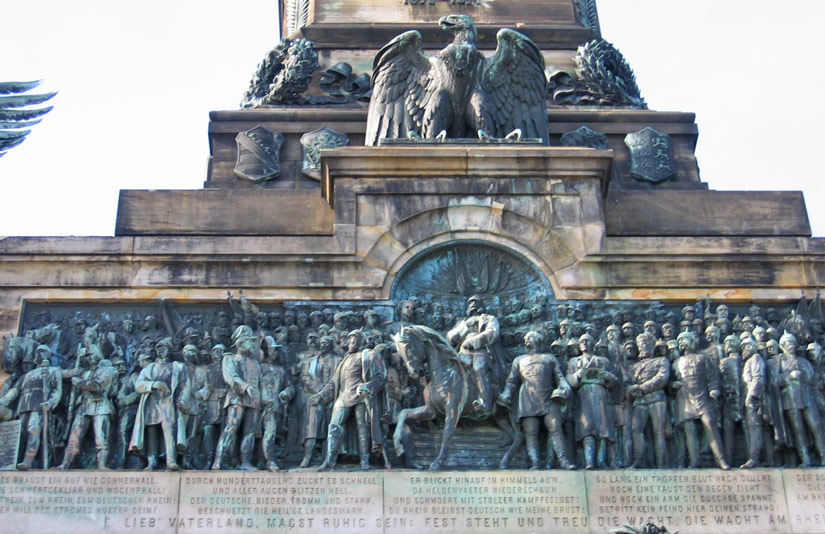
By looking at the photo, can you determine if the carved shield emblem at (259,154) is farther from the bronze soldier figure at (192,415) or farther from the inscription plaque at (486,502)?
the inscription plaque at (486,502)

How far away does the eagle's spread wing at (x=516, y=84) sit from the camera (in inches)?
848

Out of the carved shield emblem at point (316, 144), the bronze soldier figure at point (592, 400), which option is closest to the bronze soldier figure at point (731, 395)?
the bronze soldier figure at point (592, 400)

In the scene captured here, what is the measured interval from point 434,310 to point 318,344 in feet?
5.73

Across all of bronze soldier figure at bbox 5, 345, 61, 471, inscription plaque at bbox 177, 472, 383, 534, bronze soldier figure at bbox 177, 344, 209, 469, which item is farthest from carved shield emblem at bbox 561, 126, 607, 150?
bronze soldier figure at bbox 5, 345, 61, 471

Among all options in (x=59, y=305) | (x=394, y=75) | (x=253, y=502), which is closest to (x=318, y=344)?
(x=253, y=502)

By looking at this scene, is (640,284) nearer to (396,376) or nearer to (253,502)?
(396,376)

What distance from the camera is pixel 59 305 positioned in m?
19.0

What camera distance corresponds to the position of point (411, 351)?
17.9 metres

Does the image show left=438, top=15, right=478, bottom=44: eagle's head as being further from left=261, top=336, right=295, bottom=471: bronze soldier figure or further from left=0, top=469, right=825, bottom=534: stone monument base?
left=0, top=469, right=825, bottom=534: stone monument base

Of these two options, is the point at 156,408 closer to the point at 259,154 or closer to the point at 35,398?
the point at 35,398

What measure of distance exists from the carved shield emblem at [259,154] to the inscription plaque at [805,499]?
9567 millimetres

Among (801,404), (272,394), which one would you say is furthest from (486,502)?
(801,404)

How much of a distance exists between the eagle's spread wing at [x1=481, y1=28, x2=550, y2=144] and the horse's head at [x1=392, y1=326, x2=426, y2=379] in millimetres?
4844

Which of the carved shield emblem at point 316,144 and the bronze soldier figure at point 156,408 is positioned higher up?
the carved shield emblem at point 316,144
